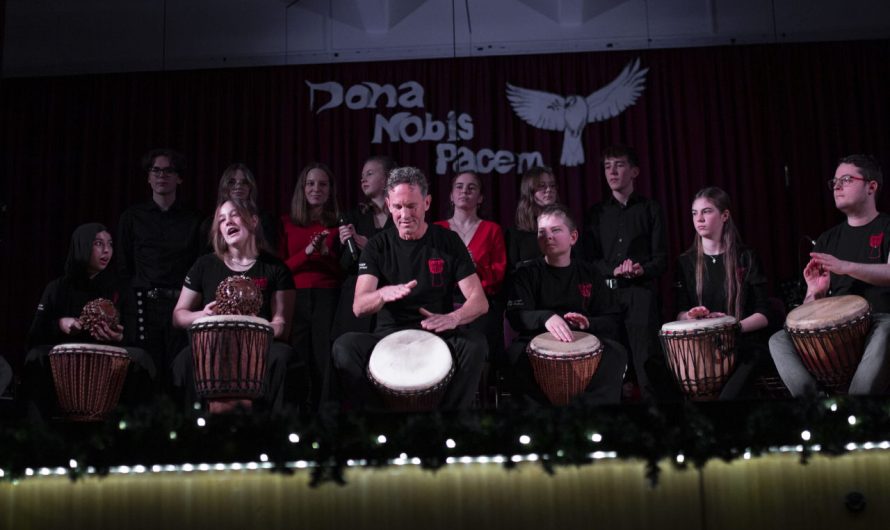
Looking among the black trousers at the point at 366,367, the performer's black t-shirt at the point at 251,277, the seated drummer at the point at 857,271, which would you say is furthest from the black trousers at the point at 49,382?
the seated drummer at the point at 857,271

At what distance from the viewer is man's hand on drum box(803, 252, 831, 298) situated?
489cm

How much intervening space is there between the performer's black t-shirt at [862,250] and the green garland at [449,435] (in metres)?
1.30

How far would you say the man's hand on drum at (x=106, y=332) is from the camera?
4930 mm

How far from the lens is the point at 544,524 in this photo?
12.4 feet

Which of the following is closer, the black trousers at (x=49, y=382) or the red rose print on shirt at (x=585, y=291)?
the black trousers at (x=49, y=382)

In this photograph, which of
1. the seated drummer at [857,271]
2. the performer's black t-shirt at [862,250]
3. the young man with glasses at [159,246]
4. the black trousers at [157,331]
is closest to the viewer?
the seated drummer at [857,271]

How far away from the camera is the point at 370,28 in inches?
312

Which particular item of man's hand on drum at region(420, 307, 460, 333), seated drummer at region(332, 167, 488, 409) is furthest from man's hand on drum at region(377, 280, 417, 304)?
man's hand on drum at region(420, 307, 460, 333)

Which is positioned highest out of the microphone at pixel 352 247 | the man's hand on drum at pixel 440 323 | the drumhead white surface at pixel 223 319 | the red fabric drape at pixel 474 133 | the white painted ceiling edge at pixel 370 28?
the white painted ceiling edge at pixel 370 28

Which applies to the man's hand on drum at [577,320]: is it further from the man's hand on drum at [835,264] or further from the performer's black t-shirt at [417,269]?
the man's hand on drum at [835,264]

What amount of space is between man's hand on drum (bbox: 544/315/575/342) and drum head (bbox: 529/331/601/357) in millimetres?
21

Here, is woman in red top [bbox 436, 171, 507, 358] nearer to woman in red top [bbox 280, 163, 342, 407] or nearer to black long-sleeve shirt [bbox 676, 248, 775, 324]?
woman in red top [bbox 280, 163, 342, 407]

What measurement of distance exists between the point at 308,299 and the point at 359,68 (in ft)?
9.12

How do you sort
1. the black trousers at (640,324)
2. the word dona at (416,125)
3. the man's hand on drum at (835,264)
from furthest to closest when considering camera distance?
the word dona at (416,125) → the black trousers at (640,324) → the man's hand on drum at (835,264)
